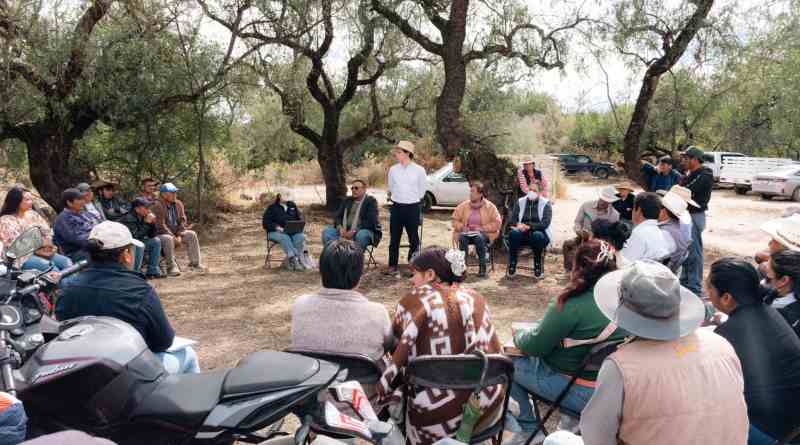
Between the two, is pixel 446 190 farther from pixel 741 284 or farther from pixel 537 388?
pixel 741 284

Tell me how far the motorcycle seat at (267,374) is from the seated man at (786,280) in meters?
2.37

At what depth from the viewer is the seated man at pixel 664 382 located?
1933mm

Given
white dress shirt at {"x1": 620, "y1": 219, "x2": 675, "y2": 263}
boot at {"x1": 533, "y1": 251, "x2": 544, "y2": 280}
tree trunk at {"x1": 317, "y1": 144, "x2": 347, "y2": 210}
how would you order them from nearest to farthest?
white dress shirt at {"x1": 620, "y1": 219, "x2": 675, "y2": 263} < boot at {"x1": 533, "y1": 251, "x2": 544, "y2": 280} < tree trunk at {"x1": 317, "y1": 144, "x2": 347, "y2": 210}

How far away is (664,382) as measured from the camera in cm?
194

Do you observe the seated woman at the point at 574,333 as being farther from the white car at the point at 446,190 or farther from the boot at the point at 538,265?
the white car at the point at 446,190

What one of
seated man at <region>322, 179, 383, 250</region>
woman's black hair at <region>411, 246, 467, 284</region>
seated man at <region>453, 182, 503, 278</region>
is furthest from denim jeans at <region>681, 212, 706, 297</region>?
woman's black hair at <region>411, 246, 467, 284</region>

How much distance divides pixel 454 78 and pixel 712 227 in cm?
791

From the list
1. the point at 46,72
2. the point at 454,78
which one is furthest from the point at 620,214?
the point at 46,72

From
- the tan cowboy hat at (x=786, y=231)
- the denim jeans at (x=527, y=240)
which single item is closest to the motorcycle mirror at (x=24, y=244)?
the tan cowboy hat at (x=786, y=231)

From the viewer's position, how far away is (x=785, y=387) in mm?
2418

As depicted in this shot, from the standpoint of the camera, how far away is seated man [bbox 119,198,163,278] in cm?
784

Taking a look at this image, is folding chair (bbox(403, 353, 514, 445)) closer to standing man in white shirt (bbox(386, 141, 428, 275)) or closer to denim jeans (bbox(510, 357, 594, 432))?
denim jeans (bbox(510, 357, 594, 432))

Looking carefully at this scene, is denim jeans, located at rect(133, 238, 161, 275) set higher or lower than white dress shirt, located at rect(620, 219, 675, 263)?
lower

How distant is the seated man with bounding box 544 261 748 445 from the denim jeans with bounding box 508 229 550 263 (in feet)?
18.0
